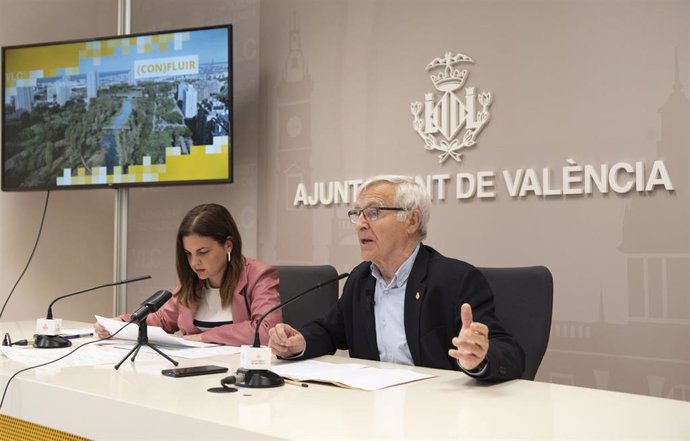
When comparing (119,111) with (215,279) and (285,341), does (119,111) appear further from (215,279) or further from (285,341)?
(285,341)

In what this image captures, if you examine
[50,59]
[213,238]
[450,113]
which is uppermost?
[50,59]

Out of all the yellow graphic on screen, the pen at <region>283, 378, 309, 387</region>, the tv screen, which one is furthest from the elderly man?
the yellow graphic on screen

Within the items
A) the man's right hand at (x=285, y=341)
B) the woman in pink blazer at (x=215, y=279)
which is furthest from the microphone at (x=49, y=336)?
the man's right hand at (x=285, y=341)

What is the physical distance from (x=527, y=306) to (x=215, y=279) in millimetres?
1306

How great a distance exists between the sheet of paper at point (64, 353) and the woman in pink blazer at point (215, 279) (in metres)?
0.58

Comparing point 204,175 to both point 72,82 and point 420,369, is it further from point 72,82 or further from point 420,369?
point 420,369

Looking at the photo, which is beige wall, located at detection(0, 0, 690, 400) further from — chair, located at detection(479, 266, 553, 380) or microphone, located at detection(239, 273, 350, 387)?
microphone, located at detection(239, 273, 350, 387)

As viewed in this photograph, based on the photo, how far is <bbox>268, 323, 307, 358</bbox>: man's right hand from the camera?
6.62ft

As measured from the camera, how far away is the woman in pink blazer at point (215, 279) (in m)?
2.83

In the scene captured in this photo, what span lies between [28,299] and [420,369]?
3.64 m

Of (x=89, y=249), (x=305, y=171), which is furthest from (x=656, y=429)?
(x=89, y=249)

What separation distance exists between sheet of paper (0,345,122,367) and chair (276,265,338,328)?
0.93 meters

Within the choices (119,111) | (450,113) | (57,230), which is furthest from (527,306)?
(57,230)

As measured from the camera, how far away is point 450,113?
3.51 meters
